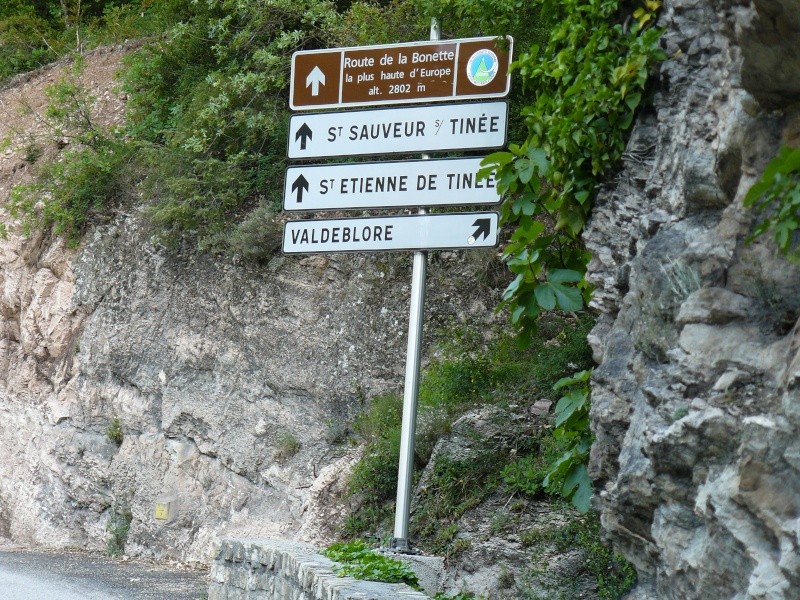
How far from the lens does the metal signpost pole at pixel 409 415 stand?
6.18m

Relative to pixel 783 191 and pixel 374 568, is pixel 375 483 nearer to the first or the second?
pixel 374 568

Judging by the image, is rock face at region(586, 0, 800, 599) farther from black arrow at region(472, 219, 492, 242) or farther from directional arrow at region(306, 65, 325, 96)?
directional arrow at region(306, 65, 325, 96)

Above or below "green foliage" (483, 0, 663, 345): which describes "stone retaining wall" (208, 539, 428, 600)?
below

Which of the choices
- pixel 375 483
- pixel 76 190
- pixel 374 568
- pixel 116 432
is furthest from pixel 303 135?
pixel 76 190

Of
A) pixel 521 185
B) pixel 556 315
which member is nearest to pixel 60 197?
pixel 556 315

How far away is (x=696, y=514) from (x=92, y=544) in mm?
9899

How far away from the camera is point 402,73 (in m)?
6.75

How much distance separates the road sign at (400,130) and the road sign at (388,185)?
0.12 m

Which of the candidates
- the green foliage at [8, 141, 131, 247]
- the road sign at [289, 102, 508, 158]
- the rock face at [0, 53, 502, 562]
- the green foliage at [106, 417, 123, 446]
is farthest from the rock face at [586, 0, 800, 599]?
the green foliage at [8, 141, 131, 247]

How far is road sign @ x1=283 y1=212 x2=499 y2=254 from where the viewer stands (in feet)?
20.7

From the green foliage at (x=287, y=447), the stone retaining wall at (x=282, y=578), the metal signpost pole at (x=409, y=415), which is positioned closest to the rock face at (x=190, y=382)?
the green foliage at (x=287, y=447)

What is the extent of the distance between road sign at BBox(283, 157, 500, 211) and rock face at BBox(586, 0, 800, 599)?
1.78 metres

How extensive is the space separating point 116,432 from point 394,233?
281 inches

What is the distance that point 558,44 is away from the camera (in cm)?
602
